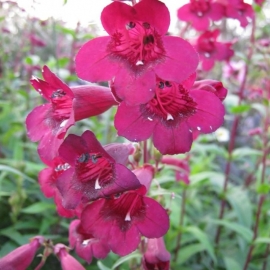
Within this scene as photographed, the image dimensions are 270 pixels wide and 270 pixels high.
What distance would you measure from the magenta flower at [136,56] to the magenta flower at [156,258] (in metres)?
0.58

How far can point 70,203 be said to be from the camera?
1265 millimetres

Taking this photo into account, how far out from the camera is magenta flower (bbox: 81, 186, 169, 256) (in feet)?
4.40

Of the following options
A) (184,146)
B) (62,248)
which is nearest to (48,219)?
(62,248)

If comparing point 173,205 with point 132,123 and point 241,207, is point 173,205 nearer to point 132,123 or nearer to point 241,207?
point 241,207

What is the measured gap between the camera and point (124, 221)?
4.52ft

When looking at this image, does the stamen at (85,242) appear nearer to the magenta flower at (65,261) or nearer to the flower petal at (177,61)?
the magenta flower at (65,261)

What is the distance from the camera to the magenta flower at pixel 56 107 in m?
1.31

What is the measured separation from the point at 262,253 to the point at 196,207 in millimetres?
606

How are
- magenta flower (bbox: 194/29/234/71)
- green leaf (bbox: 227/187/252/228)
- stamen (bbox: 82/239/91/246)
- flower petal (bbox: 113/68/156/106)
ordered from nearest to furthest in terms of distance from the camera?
flower petal (bbox: 113/68/156/106) → stamen (bbox: 82/239/91/246) → magenta flower (bbox: 194/29/234/71) → green leaf (bbox: 227/187/252/228)

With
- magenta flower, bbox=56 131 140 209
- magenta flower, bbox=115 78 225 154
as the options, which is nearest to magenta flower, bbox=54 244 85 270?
magenta flower, bbox=56 131 140 209

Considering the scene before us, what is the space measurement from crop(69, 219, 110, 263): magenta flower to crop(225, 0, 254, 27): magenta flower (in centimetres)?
157

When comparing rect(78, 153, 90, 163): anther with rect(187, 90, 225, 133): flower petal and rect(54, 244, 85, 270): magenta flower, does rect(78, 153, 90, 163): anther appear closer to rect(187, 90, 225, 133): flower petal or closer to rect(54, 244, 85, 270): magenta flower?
rect(187, 90, 225, 133): flower petal

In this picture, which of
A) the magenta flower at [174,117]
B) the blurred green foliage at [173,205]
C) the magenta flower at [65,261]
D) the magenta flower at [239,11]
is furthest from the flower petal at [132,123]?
the magenta flower at [239,11]

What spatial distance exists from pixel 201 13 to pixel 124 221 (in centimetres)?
151
